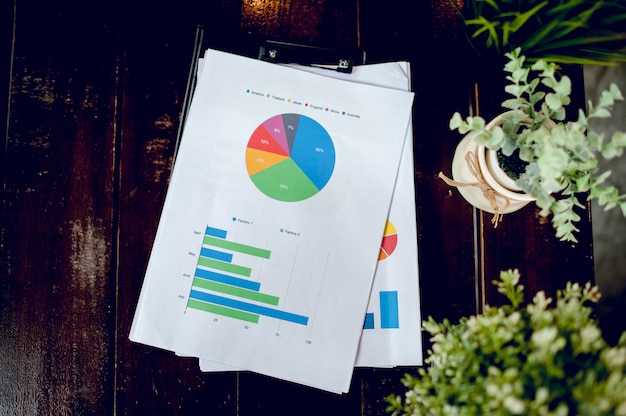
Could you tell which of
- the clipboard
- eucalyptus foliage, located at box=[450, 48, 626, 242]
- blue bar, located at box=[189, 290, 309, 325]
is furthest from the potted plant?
the clipboard

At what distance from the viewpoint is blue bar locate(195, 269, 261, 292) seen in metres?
0.67

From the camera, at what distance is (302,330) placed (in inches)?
26.4

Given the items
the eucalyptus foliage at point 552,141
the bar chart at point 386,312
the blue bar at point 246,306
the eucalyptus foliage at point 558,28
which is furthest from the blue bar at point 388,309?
the eucalyptus foliage at point 558,28

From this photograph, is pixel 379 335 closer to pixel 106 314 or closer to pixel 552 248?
pixel 552 248

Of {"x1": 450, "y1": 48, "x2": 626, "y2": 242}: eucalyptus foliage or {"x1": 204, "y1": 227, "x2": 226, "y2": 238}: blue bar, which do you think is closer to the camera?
{"x1": 450, "y1": 48, "x2": 626, "y2": 242}: eucalyptus foliage

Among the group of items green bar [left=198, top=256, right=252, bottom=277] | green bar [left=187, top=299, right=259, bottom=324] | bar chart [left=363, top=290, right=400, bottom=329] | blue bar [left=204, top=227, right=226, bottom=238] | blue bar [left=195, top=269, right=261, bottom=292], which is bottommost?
green bar [left=187, top=299, right=259, bottom=324]

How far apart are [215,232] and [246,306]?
12 cm

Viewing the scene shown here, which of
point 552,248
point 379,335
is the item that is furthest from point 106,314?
point 552,248

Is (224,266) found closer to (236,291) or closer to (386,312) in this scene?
(236,291)

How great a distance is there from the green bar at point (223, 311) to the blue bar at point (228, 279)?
4 centimetres

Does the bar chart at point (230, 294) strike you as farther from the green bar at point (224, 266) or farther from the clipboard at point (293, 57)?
the clipboard at point (293, 57)

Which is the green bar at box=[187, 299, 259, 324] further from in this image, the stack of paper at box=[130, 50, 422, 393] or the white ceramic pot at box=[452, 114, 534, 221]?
the white ceramic pot at box=[452, 114, 534, 221]

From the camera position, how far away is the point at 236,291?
67 cm

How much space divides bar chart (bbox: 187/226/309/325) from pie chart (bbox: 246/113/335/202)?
12 centimetres
